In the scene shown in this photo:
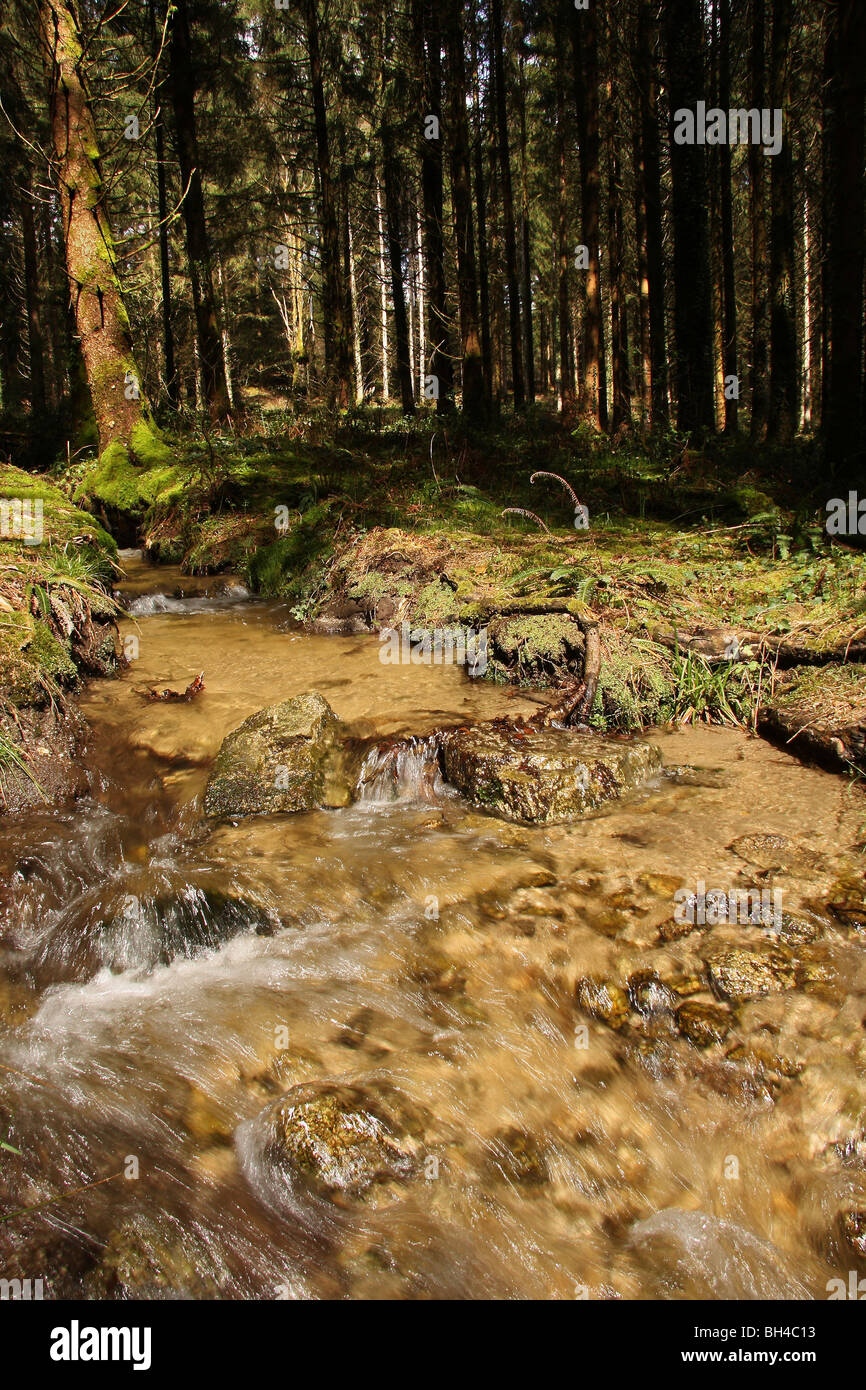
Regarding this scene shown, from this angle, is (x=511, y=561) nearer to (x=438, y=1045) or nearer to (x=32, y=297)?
(x=438, y=1045)

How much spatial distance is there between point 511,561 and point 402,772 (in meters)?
3.40

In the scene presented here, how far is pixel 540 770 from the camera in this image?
512 cm

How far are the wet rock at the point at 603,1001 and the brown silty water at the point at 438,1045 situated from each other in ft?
0.04

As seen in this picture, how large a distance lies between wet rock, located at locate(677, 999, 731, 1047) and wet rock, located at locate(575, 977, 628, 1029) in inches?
10.0

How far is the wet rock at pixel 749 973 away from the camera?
3451mm

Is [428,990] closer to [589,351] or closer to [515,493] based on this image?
[515,493]

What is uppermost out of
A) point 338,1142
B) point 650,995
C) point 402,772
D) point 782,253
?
point 782,253

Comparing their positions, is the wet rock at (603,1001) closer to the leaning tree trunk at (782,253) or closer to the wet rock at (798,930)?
the wet rock at (798,930)

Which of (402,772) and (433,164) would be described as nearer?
(402,772)

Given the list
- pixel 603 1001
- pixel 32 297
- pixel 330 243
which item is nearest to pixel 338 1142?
pixel 603 1001

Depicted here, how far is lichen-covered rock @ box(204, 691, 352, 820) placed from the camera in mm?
5055

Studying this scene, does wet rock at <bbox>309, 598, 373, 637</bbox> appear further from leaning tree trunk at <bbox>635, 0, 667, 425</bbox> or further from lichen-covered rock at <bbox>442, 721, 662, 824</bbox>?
leaning tree trunk at <bbox>635, 0, 667, 425</bbox>

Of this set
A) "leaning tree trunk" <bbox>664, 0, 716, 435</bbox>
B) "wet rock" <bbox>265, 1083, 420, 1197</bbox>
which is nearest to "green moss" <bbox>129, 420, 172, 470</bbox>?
"leaning tree trunk" <bbox>664, 0, 716, 435</bbox>

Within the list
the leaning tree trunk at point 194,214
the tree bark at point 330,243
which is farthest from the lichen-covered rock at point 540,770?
the tree bark at point 330,243
